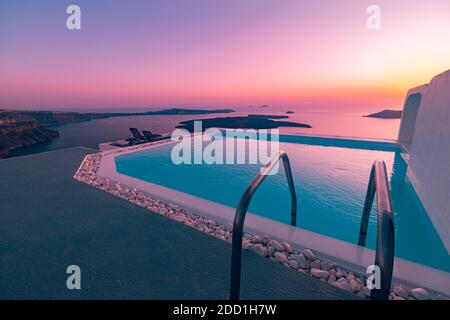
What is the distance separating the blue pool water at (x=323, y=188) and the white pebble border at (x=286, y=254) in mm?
2817

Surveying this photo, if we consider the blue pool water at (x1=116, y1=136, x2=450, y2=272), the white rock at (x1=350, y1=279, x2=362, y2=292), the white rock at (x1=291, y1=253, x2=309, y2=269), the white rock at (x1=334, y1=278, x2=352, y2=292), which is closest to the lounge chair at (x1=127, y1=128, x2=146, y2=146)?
the blue pool water at (x1=116, y1=136, x2=450, y2=272)

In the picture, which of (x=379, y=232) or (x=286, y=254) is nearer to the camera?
→ (x=379, y=232)

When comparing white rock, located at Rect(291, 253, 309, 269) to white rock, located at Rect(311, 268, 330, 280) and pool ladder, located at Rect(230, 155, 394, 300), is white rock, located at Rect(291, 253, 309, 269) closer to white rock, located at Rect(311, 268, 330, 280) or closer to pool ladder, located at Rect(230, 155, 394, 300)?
white rock, located at Rect(311, 268, 330, 280)

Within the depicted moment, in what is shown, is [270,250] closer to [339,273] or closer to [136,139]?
[339,273]

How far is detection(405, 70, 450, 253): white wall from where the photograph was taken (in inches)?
192

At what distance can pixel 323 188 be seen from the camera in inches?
327

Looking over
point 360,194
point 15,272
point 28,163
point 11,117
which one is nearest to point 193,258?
point 15,272

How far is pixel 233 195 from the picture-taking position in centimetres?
792

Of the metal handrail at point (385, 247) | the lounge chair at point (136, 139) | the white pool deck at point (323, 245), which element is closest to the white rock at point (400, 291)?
the white pool deck at point (323, 245)

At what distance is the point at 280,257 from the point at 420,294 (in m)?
1.62

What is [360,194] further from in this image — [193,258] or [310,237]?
[193,258]

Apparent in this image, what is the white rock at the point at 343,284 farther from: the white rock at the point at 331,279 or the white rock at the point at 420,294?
the white rock at the point at 420,294

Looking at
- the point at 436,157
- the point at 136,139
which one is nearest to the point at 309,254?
the point at 436,157
